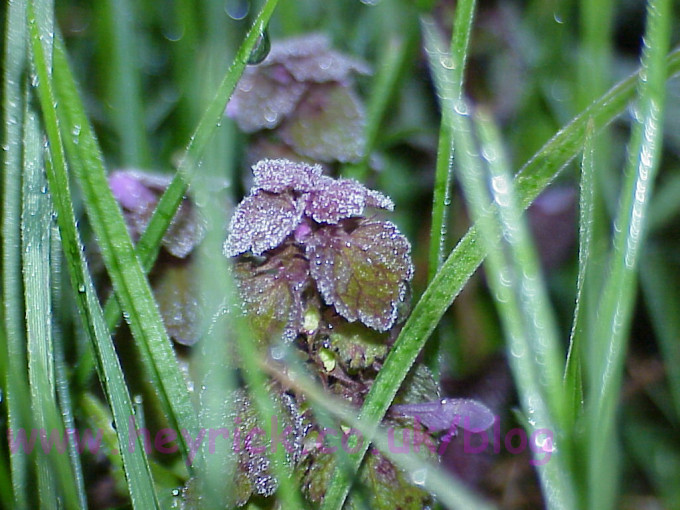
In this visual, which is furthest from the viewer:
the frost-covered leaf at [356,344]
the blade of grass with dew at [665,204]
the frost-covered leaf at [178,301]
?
the blade of grass with dew at [665,204]

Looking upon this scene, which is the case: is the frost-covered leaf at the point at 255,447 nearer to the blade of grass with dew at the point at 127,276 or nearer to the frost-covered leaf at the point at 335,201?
the blade of grass with dew at the point at 127,276

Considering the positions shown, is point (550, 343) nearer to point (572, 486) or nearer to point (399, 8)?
point (572, 486)

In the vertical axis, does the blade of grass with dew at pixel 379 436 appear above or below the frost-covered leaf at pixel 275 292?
below

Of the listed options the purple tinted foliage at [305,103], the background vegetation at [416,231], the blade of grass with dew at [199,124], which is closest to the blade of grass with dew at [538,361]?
the background vegetation at [416,231]

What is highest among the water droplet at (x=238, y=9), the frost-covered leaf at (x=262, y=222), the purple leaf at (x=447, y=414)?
the water droplet at (x=238, y=9)

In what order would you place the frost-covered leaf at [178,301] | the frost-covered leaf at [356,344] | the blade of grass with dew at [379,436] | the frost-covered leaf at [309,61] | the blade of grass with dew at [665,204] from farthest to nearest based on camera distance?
the blade of grass with dew at [665,204]
the frost-covered leaf at [309,61]
the frost-covered leaf at [178,301]
the frost-covered leaf at [356,344]
the blade of grass with dew at [379,436]

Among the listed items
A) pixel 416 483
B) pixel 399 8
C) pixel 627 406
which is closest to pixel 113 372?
pixel 416 483

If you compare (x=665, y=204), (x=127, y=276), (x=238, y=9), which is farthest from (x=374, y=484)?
(x=238, y=9)

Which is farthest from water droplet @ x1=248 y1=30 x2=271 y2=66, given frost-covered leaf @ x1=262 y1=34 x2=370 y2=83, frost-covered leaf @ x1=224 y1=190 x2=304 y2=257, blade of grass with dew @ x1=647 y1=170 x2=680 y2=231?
blade of grass with dew @ x1=647 y1=170 x2=680 y2=231
